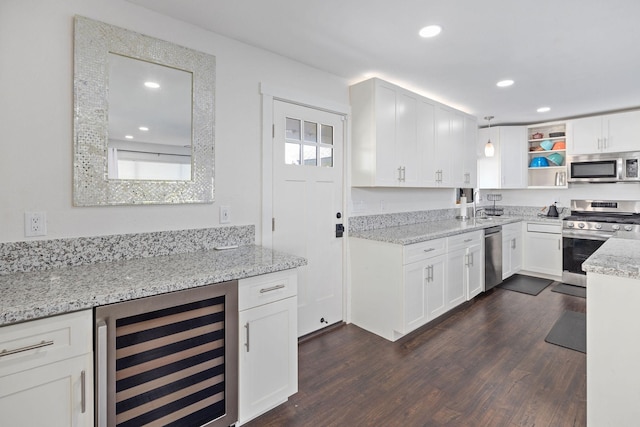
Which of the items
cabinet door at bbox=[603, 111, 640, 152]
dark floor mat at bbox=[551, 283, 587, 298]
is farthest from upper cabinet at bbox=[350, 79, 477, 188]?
cabinet door at bbox=[603, 111, 640, 152]

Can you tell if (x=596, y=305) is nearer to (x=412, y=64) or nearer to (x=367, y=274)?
(x=367, y=274)

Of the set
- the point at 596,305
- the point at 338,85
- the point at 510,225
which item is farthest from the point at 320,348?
the point at 510,225

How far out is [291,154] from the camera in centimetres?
268

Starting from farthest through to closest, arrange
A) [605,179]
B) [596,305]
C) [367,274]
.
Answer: [605,179] < [367,274] < [596,305]

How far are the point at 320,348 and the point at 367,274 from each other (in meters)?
0.79

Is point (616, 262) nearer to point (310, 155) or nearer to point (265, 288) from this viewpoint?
point (265, 288)

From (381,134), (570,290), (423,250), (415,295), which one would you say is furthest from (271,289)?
(570,290)

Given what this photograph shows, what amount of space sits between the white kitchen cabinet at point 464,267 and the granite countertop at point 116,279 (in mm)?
2019

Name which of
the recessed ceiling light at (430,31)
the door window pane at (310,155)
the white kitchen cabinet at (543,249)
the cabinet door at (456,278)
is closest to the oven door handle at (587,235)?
the white kitchen cabinet at (543,249)

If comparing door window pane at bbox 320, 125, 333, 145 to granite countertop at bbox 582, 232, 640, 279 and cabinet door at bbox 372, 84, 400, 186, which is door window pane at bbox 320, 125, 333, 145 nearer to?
cabinet door at bbox 372, 84, 400, 186

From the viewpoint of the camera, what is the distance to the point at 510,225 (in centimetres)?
451

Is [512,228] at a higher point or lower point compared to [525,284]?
higher

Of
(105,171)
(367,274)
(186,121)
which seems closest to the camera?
(105,171)

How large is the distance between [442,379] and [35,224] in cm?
262
